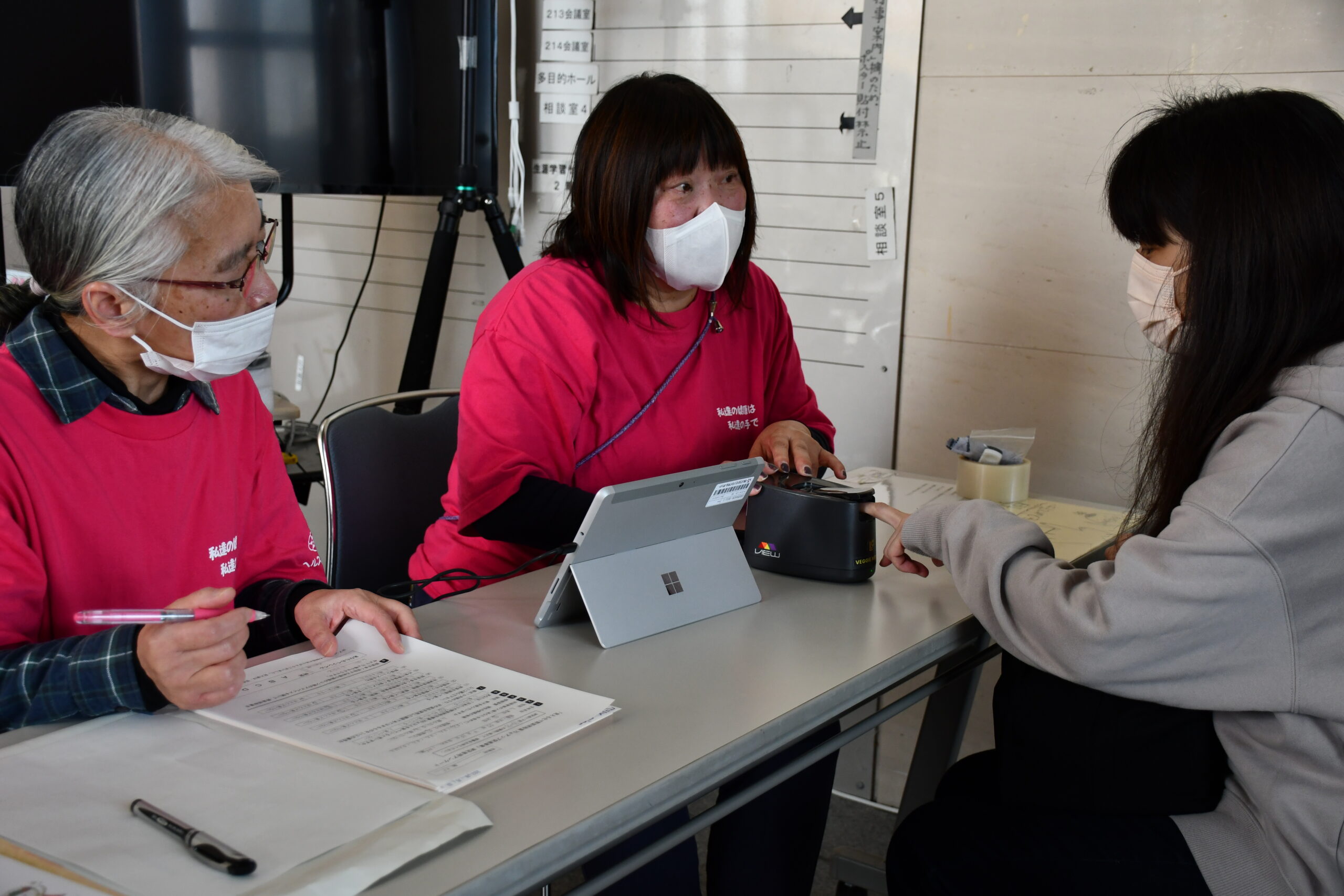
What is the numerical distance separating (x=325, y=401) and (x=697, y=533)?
2.35 m

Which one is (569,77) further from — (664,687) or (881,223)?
(664,687)

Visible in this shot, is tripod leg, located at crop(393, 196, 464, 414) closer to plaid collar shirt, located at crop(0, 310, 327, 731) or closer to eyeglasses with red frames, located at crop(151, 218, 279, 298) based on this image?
eyeglasses with red frames, located at crop(151, 218, 279, 298)

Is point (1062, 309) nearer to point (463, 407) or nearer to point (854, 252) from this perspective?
point (854, 252)

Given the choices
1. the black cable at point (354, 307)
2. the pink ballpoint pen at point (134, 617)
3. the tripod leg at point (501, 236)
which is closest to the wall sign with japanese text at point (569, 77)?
the tripod leg at point (501, 236)

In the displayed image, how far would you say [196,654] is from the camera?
37.5 inches

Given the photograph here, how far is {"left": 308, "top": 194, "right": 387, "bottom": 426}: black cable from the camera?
3.21 m

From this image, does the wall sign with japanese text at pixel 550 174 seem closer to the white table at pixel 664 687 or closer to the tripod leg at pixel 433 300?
the tripod leg at pixel 433 300

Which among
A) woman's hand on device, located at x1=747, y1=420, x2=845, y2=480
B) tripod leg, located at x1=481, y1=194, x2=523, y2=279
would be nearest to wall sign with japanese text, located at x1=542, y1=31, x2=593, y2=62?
tripod leg, located at x1=481, y1=194, x2=523, y2=279

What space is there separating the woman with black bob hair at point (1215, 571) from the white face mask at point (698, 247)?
23.2 inches

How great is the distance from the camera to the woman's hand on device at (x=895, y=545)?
1.46m

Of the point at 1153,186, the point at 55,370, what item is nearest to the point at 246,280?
the point at 55,370

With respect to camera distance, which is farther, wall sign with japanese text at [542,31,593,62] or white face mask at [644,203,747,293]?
wall sign with japanese text at [542,31,593,62]

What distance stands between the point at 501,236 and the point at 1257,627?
78.8 inches

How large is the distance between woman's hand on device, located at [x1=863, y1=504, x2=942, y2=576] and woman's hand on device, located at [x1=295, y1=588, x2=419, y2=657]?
1.98 ft
